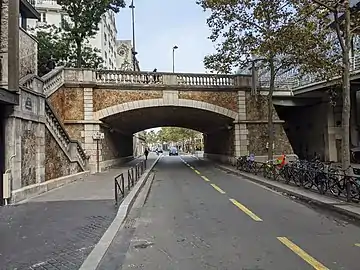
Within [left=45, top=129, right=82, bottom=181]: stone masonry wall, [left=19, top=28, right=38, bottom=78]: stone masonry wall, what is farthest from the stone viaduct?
[left=19, top=28, right=38, bottom=78]: stone masonry wall

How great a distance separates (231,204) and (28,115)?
7.67 metres

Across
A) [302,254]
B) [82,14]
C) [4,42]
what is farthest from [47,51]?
[302,254]

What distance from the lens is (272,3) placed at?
64.5ft

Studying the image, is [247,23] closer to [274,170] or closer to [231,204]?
[274,170]

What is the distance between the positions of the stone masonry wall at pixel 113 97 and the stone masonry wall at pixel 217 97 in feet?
10.3

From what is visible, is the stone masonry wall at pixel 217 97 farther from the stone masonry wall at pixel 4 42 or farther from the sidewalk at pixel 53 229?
the stone masonry wall at pixel 4 42

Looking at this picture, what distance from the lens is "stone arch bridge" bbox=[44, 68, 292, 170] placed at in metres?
25.8

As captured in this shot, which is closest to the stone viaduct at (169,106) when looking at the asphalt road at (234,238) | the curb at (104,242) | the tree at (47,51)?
the curb at (104,242)

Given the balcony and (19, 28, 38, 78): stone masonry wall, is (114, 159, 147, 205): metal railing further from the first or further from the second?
the balcony

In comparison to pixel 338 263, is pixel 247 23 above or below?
above

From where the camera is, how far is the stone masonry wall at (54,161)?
50.3 ft

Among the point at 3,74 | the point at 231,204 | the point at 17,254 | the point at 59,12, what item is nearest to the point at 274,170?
the point at 231,204

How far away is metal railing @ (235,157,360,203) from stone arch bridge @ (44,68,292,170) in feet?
30.0

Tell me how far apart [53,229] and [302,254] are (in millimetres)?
5071
